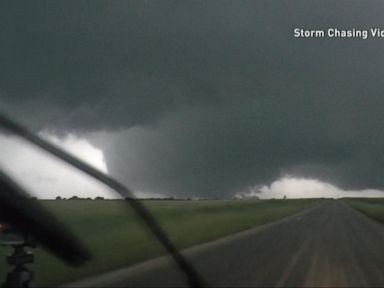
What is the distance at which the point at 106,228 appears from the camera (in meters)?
32.5

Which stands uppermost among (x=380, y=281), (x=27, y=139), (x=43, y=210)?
(x=27, y=139)

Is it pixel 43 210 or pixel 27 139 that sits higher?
pixel 27 139

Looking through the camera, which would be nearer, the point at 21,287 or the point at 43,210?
the point at 43,210

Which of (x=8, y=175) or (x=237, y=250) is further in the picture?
(x=237, y=250)

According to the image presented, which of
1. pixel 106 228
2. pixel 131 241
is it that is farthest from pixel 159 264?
pixel 106 228

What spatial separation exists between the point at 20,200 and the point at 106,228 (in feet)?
101

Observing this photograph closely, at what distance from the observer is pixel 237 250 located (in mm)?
19672

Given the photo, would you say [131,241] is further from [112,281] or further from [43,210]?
[43,210]

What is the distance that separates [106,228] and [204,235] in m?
6.74

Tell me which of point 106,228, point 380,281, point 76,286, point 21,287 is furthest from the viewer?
point 106,228

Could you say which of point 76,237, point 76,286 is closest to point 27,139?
point 76,237

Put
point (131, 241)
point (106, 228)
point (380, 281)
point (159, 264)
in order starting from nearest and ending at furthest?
point (380, 281) < point (159, 264) < point (131, 241) < point (106, 228)

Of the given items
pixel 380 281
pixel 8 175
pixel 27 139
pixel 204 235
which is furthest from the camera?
pixel 204 235

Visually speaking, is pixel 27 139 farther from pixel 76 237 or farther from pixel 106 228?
pixel 106 228
